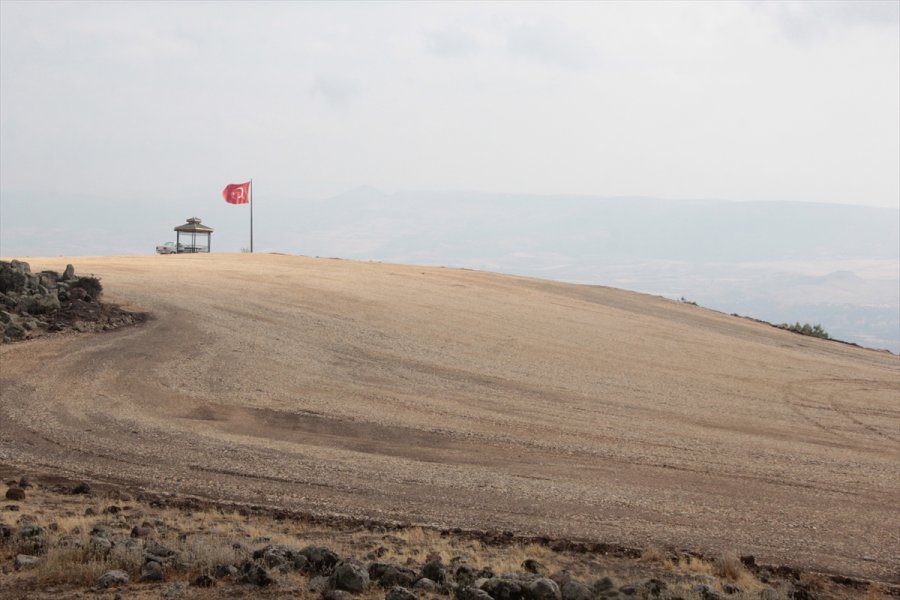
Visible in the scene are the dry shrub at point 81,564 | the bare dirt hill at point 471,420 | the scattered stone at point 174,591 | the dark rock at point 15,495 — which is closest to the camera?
the scattered stone at point 174,591

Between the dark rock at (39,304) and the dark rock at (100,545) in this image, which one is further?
the dark rock at (39,304)

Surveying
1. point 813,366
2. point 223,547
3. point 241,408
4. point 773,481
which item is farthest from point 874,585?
point 813,366

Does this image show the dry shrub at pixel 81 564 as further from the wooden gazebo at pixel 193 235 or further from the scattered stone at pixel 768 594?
the wooden gazebo at pixel 193 235

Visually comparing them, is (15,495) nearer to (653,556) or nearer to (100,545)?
(100,545)

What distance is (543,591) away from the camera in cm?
815

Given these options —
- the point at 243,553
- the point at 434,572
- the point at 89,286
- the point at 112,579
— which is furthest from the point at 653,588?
the point at 89,286

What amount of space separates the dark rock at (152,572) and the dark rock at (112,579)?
0.69ft

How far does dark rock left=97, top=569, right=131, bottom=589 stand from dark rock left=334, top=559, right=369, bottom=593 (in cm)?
192

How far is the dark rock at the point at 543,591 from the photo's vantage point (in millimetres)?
8133

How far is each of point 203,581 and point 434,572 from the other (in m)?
2.17

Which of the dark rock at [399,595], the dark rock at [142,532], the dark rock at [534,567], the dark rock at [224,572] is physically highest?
the dark rock at [399,595]

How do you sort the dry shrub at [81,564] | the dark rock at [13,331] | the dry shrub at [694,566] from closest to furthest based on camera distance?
the dry shrub at [81,564]
the dry shrub at [694,566]
the dark rock at [13,331]

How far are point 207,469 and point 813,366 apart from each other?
2226cm

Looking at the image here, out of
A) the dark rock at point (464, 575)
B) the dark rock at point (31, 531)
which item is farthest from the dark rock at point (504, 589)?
the dark rock at point (31, 531)
